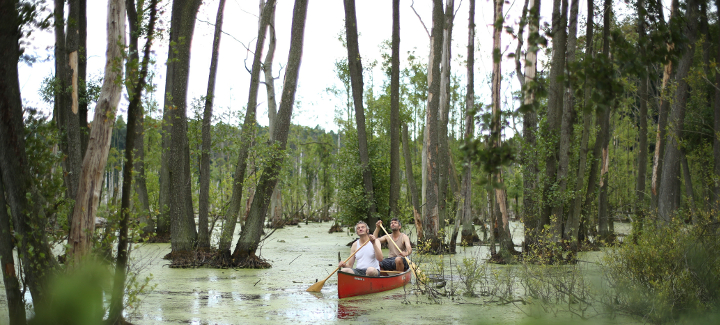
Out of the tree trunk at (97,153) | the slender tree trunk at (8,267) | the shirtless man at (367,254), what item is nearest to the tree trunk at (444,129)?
the shirtless man at (367,254)

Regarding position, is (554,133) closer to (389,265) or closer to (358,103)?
(389,265)

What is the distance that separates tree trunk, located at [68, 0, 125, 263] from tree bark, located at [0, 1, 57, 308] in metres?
0.40

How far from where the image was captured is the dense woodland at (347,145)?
148 inches

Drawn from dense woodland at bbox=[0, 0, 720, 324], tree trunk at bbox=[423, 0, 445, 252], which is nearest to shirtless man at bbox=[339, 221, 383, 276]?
dense woodland at bbox=[0, 0, 720, 324]

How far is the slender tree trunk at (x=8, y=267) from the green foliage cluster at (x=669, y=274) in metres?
5.40

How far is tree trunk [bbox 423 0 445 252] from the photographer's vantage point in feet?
43.9

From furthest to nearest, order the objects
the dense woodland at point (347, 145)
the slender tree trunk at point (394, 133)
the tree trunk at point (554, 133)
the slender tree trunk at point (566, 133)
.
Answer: the slender tree trunk at point (394, 133) → the tree trunk at point (554, 133) → the slender tree trunk at point (566, 133) → the dense woodland at point (347, 145)

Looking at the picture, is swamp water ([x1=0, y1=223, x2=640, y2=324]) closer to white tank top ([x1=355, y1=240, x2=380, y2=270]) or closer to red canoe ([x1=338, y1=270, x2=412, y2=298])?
red canoe ([x1=338, y1=270, x2=412, y2=298])

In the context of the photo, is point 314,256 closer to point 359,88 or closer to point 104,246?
point 359,88

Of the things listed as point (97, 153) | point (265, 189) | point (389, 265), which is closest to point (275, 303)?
point (389, 265)

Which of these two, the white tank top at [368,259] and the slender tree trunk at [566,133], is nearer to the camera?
the white tank top at [368,259]

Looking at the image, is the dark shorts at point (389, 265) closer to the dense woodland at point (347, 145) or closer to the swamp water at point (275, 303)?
the swamp water at point (275, 303)

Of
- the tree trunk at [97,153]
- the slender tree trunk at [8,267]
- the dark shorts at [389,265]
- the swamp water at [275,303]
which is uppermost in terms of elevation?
the tree trunk at [97,153]

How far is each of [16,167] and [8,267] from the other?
0.78 metres
